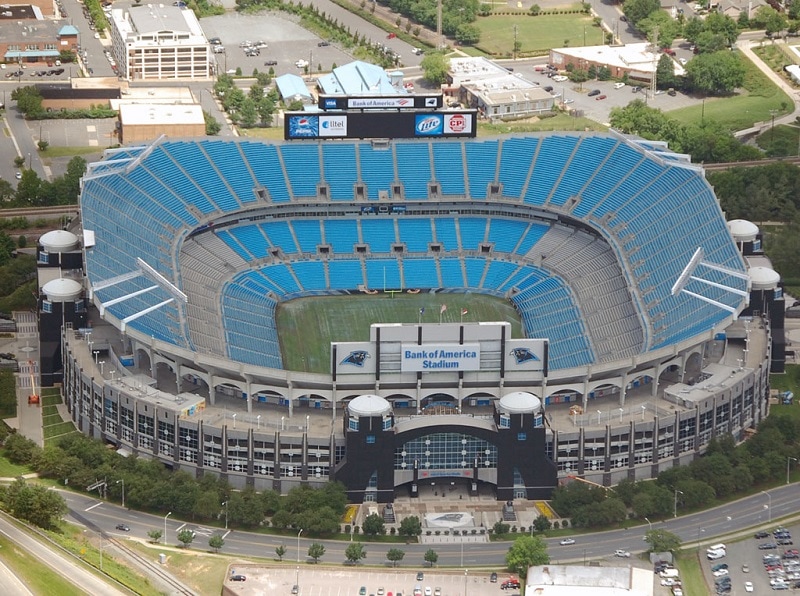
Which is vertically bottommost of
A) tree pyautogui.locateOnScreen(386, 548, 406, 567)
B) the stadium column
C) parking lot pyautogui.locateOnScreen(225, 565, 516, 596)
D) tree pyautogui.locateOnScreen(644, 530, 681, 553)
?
parking lot pyautogui.locateOnScreen(225, 565, 516, 596)

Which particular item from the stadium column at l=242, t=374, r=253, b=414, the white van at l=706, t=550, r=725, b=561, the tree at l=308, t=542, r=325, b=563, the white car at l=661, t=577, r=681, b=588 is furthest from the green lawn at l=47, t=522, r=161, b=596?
the white van at l=706, t=550, r=725, b=561

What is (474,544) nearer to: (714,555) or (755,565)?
(714,555)

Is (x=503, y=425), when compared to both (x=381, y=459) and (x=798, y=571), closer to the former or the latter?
(x=381, y=459)

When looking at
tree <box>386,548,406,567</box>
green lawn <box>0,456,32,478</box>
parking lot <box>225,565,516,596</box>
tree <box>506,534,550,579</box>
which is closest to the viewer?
parking lot <box>225,565,516,596</box>

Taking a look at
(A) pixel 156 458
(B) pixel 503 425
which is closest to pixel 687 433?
(B) pixel 503 425

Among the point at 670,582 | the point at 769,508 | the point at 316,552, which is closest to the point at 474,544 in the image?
the point at 316,552

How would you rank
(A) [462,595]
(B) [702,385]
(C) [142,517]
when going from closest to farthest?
(A) [462,595] < (C) [142,517] < (B) [702,385]

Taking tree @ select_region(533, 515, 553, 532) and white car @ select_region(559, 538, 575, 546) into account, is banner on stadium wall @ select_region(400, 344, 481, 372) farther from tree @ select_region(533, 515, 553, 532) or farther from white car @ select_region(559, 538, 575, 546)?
white car @ select_region(559, 538, 575, 546)
